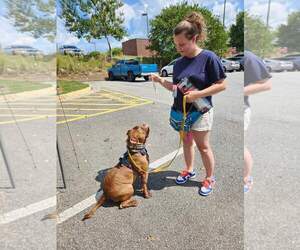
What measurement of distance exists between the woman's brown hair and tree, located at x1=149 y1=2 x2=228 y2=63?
0.19 m

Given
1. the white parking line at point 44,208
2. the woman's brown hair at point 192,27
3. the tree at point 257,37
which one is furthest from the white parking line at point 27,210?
the tree at point 257,37

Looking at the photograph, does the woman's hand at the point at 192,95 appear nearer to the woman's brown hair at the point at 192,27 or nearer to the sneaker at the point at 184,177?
the woman's brown hair at the point at 192,27

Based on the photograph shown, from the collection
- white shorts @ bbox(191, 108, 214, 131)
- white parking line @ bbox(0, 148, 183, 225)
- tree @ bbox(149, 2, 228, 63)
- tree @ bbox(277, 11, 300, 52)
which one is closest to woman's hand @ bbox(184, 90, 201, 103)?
white shorts @ bbox(191, 108, 214, 131)

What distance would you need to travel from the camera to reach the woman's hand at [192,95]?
2.29 m

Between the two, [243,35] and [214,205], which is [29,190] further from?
[243,35]

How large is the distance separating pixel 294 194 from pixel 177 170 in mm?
1161

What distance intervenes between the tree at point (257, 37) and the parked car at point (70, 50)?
1366 mm

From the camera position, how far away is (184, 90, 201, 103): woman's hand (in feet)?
7.53

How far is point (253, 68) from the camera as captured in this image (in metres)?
1.87

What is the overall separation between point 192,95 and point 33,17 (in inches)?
74.7

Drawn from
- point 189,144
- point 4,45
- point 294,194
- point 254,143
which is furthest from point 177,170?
point 4,45

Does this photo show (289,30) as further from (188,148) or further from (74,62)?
(74,62)

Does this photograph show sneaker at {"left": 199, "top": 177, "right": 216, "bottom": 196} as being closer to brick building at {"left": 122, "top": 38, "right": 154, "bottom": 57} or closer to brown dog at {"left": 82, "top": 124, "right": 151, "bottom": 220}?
brown dog at {"left": 82, "top": 124, "right": 151, "bottom": 220}

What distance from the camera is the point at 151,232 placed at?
223 centimetres
